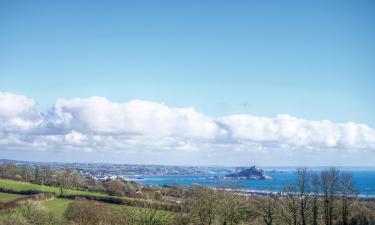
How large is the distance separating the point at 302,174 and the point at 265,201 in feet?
24.9

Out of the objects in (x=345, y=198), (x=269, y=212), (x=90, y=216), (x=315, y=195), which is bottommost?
(x=269, y=212)

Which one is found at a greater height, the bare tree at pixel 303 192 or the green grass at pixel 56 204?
the bare tree at pixel 303 192

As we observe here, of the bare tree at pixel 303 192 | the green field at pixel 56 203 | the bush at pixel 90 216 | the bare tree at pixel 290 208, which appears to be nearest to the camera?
the bush at pixel 90 216

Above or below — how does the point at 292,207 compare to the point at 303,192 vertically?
below

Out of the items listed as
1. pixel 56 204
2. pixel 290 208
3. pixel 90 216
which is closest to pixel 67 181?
pixel 56 204

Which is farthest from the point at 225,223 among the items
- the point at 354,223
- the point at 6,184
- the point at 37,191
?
the point at 6,184

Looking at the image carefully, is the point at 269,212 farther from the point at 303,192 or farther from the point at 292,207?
the point at 303,192

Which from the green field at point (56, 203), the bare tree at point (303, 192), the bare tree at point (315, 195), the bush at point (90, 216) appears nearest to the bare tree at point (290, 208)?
the bare tree at point (303, 192)

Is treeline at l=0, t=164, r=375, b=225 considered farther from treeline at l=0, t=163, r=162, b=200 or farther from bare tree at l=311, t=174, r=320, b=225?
treeline at l=0, t=163, r=162, b=200

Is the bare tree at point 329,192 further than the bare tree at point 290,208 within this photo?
Yes

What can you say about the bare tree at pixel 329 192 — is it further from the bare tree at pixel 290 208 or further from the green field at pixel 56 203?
the green field at pixel 56 203

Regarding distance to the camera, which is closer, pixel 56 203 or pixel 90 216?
pixel 90 216

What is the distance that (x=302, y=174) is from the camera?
7150cm

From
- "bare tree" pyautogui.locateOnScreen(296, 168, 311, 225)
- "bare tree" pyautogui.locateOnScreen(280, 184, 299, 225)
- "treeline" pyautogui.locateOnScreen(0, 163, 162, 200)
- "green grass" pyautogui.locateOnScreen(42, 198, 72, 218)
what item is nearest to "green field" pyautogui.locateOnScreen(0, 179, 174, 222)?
"green grass" pyautogui.locateOnScreen(42, 198, 72, 218)
